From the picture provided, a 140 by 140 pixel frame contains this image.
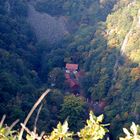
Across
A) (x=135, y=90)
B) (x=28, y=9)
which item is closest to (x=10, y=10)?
(x=28, y=9)

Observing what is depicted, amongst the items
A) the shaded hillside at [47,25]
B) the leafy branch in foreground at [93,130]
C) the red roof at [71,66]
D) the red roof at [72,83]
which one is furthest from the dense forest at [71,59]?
the leafy branch in foreground at [93,130]

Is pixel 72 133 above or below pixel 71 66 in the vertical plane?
below

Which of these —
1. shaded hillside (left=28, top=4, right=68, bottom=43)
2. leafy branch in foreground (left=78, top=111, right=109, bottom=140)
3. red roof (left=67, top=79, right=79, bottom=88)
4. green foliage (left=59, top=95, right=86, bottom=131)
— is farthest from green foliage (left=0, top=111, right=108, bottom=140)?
shaded hillside (left=28, top=4, right=68, bottom=43)

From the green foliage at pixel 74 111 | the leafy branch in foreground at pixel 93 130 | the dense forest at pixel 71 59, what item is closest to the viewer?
the leafy branch in foreground at pixel 93 130

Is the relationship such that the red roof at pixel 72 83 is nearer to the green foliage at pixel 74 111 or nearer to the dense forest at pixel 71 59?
the dense forest at pixel 71 59

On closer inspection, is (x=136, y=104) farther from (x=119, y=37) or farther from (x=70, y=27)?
(x=70, y=27)

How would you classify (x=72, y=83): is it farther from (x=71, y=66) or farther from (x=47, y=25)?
(x=47, y=25)

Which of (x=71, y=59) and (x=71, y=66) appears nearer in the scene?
(x=71, y=66)

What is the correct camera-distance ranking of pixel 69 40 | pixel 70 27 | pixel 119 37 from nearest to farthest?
pixel 119 37 < pixel 69 40 < pixel 70 27

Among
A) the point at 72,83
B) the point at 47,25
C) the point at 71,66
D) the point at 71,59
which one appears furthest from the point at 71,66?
the point at 47,25
